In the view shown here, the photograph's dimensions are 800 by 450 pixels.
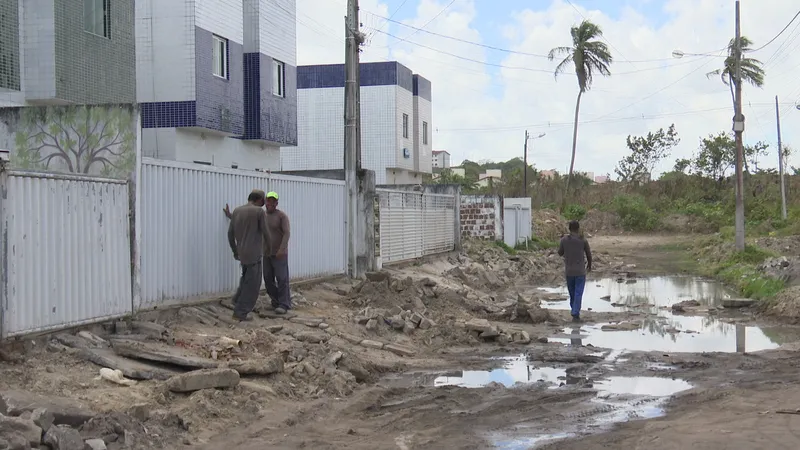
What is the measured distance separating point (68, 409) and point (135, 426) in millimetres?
534

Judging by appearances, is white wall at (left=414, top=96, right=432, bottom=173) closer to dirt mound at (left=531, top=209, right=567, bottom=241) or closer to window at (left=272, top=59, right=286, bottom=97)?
dirt mound at (left=531, top=209, right=567, bottom=241)

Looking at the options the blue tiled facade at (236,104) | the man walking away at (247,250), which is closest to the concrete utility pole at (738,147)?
the blue tiled facade at (236,104)

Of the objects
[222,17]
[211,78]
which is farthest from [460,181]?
[211,78]

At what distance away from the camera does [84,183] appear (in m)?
8.47

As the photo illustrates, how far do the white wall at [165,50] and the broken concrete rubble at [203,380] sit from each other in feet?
52.6

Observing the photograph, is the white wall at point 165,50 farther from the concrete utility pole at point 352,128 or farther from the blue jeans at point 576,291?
the blue jeans at point 576,291

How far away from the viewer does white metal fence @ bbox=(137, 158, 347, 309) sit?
977 cm

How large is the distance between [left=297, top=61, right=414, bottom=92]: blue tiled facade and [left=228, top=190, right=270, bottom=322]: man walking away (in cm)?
2928

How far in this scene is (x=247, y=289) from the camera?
10492 mm

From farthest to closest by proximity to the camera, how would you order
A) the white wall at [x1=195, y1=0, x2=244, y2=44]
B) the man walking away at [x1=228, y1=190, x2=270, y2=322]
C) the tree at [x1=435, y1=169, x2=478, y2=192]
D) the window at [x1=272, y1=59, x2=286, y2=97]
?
Answer: the tree at [x1=435, y1=169, x2=478, y2=192]
the window at [x1=272, y1=59, x2=286, y2=97]
the white wall at [x1=195, y1=0, x2=244, y2=44]
the man walking away at [x1=228, y1=190, x2=270, y2=322]

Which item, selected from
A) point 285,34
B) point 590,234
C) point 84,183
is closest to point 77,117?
point 84,183

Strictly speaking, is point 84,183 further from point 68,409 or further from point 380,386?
point 380,386

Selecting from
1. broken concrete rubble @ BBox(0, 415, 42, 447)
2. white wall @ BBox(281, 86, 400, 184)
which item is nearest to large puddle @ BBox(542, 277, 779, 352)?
broken concrete rubble @ BBox(0, 415, 42, 447)

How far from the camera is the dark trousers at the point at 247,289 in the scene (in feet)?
34.4
